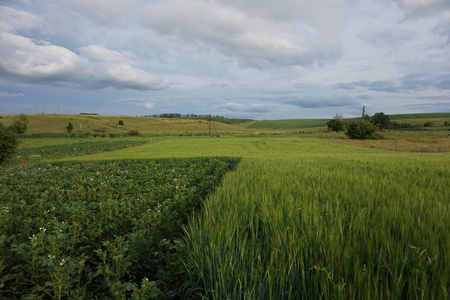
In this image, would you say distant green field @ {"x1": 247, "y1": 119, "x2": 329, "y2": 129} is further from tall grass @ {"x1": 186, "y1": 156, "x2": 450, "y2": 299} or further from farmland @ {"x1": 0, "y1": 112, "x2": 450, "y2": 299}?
tall grass @ {"x1": 186, "y1": 156, "x2": 450, "y2": 299}

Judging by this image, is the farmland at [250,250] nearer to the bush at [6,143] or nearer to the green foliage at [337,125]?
the bush at [6,143]

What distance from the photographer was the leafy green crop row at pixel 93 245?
2.77m

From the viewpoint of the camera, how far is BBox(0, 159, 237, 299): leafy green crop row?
2771mm

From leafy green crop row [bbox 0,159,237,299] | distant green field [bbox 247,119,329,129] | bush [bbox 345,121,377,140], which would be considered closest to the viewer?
leafy green crop row [bbox 0,159,237,299]

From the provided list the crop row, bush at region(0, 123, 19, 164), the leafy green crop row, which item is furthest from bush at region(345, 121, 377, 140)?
bush at region(0, 123, 19, 164)

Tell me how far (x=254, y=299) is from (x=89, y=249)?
10.9 ft

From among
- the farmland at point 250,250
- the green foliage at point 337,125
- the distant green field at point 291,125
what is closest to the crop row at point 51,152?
the farmland at point 250,250

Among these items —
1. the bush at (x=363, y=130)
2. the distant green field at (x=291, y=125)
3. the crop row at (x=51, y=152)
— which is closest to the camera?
the crop row at (x=51, y=152)

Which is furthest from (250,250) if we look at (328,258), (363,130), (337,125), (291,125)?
(291,125)

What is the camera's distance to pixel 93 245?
4137mm

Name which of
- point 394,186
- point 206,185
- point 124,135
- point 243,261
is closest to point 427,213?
point 394,186

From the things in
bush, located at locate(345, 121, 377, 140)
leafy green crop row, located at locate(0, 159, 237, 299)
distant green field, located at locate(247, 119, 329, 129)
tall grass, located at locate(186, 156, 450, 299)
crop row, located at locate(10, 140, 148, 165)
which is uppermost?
distant green field, located at locate(247, 119, 329, 129)

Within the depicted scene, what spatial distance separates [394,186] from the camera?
5777 millimetres

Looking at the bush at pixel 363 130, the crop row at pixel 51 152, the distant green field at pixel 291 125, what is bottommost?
the crop row at pixel 51 152
